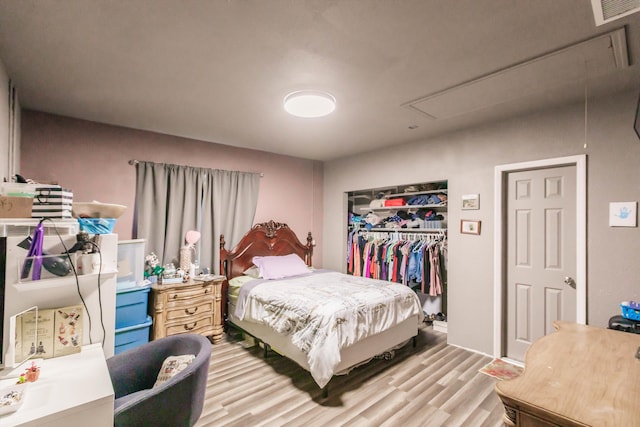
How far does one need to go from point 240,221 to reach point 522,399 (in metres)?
3.70

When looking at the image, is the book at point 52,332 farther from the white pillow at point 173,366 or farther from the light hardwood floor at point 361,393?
the light hardwood floor at point 361,393

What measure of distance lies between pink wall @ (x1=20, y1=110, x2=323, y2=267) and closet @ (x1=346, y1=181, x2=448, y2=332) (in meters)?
1.35

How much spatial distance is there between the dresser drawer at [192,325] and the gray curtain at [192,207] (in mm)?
732

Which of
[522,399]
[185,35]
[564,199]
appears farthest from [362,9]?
[564,199]

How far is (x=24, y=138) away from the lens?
281 cm

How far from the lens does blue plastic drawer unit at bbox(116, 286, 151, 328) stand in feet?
9.30

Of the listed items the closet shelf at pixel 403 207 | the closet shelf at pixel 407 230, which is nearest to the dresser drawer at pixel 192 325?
the closet shelf at pixel 407 230

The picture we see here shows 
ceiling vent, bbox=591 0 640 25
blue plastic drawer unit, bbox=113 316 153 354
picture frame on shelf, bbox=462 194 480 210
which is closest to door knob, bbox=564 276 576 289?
picture frame on shelf, bbox=462 194 480 210

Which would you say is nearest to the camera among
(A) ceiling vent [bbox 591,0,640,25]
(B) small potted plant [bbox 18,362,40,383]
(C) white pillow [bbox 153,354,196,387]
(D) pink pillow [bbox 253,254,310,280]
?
(B) small potted plant [bbox 18,362,40,383]

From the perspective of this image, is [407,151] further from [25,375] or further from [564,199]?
[25,375]

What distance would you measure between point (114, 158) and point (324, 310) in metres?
2.92

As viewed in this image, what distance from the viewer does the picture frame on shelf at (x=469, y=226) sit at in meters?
3.26

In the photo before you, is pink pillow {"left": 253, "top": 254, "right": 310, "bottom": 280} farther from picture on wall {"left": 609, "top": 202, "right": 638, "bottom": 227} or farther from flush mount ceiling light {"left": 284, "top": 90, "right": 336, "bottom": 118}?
picture on wall {"left": 609, "top": 202, "right": 638, "bottom": 227}

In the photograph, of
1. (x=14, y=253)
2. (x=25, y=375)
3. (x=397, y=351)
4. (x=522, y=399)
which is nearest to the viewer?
(x=522, y=399)
